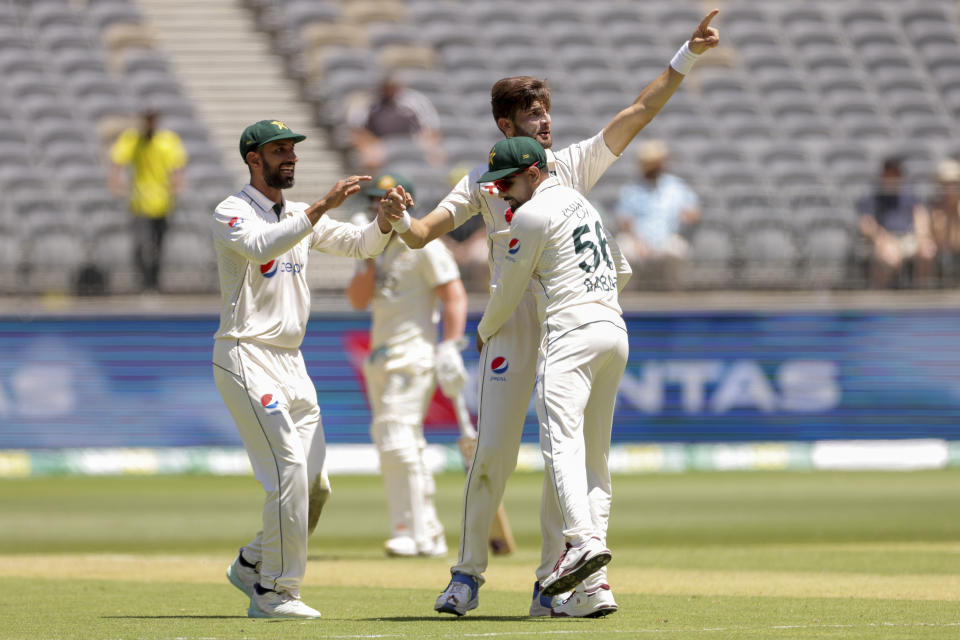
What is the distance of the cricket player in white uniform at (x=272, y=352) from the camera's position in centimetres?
716

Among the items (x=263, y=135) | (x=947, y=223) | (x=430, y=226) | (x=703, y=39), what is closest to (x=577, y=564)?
(x=430, y=226)

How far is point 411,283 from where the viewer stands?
1074 cm

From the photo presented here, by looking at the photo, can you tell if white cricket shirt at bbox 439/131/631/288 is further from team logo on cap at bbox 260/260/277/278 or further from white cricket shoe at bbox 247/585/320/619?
white cricket shoe at bbox 247/585/320/619

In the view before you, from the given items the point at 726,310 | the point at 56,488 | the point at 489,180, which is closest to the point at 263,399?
the point at 489,180

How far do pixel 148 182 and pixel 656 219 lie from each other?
19.4ft

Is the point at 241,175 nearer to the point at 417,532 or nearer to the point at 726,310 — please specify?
the point at 726,310

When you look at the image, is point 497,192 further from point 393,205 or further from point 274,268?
point 274,268

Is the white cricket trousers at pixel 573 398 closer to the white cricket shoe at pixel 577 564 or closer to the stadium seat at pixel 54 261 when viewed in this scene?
the white cricket shoe at pixel 577 564

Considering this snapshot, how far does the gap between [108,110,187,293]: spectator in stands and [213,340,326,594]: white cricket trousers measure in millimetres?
9903

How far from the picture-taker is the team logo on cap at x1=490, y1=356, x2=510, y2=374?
714cm

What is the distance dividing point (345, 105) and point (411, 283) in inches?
459

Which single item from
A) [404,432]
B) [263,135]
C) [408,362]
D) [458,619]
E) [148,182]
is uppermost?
[263,135]

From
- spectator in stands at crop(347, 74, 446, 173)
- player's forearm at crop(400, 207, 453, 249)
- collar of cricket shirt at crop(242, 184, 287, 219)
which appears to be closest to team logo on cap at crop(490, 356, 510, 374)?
player's forearm at crop(400, 207, 453, 249)

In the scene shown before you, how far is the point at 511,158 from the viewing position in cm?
698
